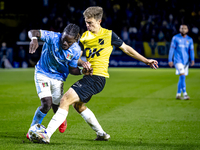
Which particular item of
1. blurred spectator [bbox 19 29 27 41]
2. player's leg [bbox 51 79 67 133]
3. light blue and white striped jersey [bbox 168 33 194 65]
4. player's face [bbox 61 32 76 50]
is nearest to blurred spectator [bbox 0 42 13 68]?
blurred spectator [bbox 19 29 27 41]

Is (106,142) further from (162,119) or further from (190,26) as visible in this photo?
(190,26)

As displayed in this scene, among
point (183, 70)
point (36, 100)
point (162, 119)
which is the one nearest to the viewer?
point (162, 119)

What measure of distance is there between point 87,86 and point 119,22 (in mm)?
24450

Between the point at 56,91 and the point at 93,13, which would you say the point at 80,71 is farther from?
the point at 93,13

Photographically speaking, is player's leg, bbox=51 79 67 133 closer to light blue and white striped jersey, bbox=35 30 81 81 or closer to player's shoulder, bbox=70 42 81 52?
light blue and white striped jersey, bbox=35 30 81 81

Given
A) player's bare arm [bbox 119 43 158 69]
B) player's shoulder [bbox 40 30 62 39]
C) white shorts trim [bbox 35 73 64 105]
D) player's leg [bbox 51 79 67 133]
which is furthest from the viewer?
player's leg [bbox 51 79 67 133]

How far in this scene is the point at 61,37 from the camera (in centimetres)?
500

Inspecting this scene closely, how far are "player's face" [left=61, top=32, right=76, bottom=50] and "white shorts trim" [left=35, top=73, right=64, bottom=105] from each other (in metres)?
0.60

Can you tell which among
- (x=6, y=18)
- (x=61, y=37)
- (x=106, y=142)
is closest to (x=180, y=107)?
(x=106, y=142)

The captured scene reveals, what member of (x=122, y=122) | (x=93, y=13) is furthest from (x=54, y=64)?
(x=122, y=122)

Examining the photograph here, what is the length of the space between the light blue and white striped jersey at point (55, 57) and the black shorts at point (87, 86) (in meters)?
0.59

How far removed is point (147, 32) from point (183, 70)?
17208 mm

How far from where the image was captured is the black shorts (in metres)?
4.56

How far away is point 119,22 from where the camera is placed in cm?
2850
